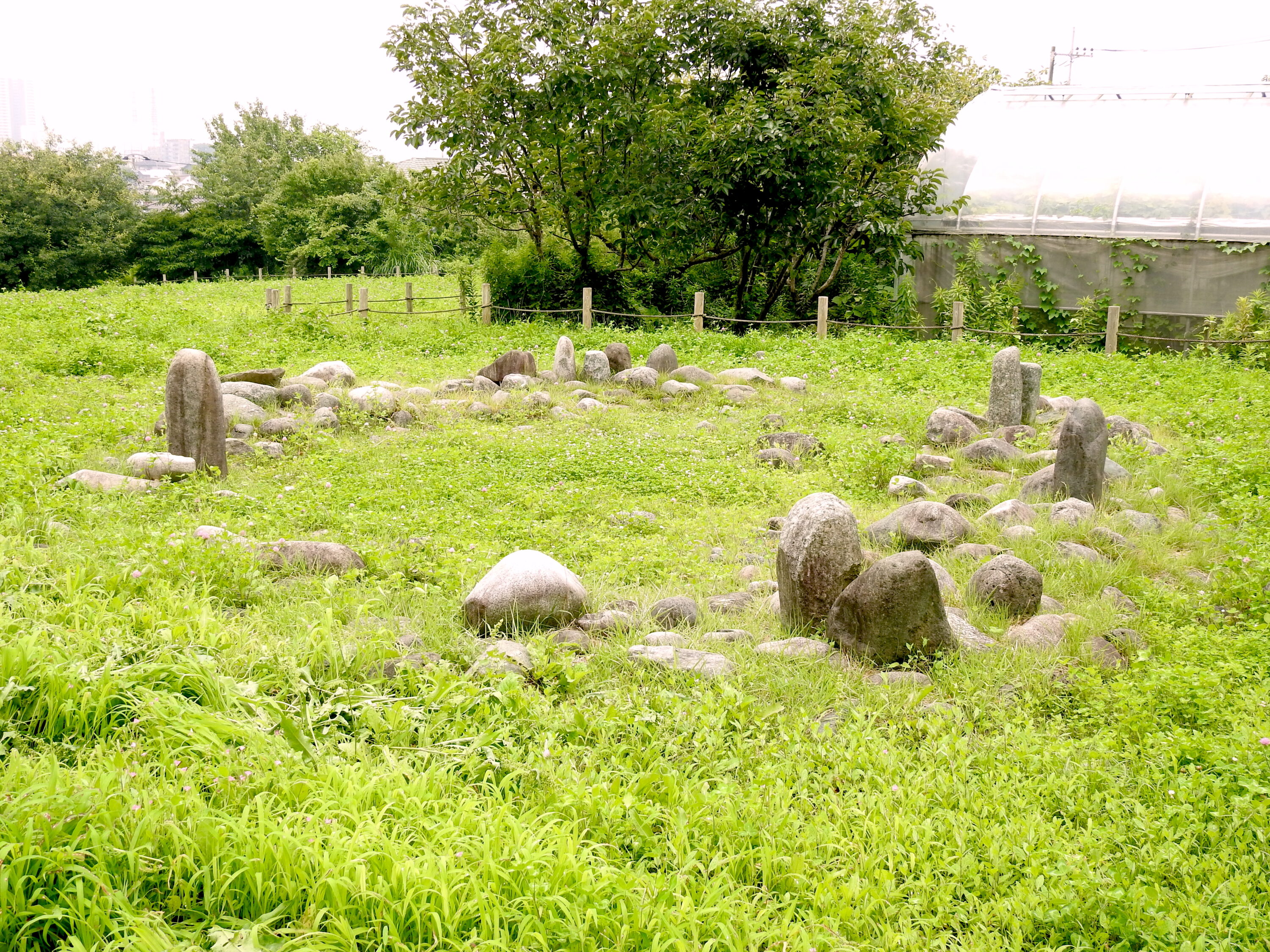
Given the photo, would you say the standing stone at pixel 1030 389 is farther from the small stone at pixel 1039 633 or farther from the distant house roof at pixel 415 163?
the distant house roof at pixel 415 163

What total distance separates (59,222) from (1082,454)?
4230 cm

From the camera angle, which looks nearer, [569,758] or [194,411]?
[569,758]

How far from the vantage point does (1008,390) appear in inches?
476

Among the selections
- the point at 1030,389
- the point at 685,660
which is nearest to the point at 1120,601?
the point at 685,660

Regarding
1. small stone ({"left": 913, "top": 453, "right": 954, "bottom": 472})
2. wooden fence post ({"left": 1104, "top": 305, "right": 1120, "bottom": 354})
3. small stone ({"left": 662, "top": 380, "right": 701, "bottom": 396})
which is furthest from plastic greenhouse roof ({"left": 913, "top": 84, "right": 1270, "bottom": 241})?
small stone ({"left": 913, "top": 453, "right": 954, "bottom": 472})

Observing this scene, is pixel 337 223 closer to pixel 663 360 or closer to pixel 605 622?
pixel 663 360

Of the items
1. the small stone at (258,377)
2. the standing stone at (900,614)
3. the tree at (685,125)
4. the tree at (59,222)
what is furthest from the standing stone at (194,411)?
the tree at (59,222)

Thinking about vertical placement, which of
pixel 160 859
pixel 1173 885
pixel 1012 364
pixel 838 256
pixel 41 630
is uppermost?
pixel 838 256

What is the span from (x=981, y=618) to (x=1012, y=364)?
6.47 meters

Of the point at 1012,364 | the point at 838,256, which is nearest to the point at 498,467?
the point at 1012,364

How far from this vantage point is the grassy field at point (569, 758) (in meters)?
3.26

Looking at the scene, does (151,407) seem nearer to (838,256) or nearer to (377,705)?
(377,705)

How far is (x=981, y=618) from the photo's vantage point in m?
6.48

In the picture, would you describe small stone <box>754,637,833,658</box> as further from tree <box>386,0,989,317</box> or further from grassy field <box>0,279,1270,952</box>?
tree <box>386,0,989,317</box>
